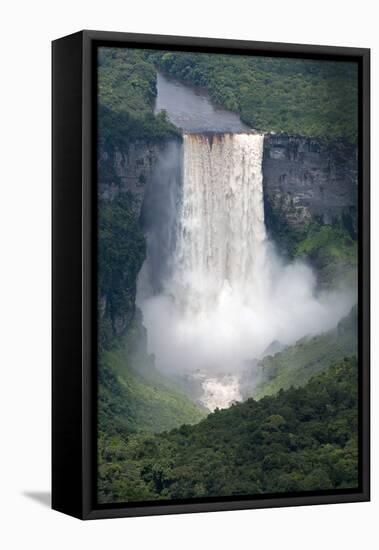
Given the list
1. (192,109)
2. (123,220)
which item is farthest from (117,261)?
(192,109)

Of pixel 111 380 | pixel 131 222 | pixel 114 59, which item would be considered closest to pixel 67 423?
pixel 111 380

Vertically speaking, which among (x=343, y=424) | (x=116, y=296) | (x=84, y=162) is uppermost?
(x=84, y=162)

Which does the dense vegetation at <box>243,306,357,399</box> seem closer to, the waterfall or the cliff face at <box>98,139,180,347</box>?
the waterfall

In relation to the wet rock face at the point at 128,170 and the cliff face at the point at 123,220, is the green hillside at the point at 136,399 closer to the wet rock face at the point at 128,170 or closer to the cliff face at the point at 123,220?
the cliff face at the point at 123,220

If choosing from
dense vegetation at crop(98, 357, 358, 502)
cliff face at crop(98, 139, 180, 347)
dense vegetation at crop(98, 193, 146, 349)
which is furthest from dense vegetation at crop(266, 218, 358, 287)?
dense vegetation at crop(98, 193, 146, 349)

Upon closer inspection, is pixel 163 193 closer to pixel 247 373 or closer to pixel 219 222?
pixel 219 222

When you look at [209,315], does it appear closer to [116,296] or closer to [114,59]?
[116,296]
